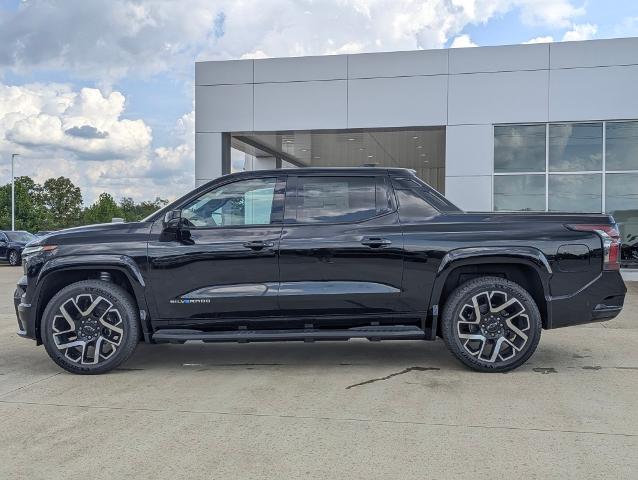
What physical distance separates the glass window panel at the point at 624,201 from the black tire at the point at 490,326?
1032 centimetres

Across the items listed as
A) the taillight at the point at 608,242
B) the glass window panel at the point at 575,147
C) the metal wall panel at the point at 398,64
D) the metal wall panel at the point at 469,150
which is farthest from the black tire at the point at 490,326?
the metal wall panel at the point at 398,64

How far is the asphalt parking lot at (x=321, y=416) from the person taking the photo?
3.40 m

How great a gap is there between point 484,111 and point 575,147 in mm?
2291

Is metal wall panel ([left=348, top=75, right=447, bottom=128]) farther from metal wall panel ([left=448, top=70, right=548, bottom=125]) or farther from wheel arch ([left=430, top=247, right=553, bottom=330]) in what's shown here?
wheel arch ([left=430, top=247, right=553, bottom=330])

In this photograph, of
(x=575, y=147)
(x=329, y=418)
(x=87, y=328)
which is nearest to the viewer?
(x=329, y=418)

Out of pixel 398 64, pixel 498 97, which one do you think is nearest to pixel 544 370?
pixel 498 97

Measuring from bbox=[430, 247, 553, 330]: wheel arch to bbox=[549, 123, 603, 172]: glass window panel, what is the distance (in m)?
9.95

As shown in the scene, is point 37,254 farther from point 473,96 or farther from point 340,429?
point 473,96

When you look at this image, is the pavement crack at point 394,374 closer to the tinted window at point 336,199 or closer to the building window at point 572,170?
the tinted window at point 336,199

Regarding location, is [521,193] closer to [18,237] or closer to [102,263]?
[102,263]

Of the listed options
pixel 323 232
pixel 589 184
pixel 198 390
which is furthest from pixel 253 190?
pixel 589 184

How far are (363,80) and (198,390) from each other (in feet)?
37.8

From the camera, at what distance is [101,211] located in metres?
96.5

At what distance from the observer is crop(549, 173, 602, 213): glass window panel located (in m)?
14.3
